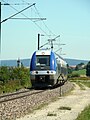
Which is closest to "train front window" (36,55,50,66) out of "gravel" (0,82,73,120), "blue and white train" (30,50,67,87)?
"blue and white train" (30,50,67,87)

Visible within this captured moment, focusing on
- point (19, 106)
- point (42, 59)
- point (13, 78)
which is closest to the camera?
point (19, 106)

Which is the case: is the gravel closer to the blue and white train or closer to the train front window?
Answer: the blue and white train

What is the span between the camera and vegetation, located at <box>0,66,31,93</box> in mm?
41938

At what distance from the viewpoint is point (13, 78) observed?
1949 inches

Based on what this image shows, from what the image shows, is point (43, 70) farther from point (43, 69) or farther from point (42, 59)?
point (42, 59)

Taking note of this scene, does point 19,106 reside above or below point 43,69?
below

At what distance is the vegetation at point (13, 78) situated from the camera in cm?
4194

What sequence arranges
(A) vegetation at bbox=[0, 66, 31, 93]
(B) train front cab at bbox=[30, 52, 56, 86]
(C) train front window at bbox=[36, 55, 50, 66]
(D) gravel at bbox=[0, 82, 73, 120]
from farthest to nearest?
(A) vegetation at bbox=[0, 66, 31, 93]
(C) train front window at bbox=[36, 55, 50, 66]
(B) train front cab at bbox=[30, 52, 56, 86]
(D) gravel at bbox=[0, 82, 73, 120]

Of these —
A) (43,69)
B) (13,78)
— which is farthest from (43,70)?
(13,78)

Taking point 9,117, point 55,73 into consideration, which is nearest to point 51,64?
point 55,73

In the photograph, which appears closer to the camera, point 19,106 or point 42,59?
point 19,106

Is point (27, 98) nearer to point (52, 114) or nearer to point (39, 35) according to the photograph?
point (52, 114)

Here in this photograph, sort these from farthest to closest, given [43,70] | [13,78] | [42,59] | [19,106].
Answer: [13,78], [42,59], [43,70], [19,106]

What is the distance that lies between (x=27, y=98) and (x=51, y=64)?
1500 cm
